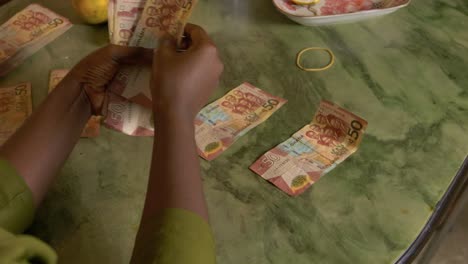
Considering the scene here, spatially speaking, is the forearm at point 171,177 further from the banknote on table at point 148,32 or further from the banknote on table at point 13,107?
the banknote on table at point 13,107

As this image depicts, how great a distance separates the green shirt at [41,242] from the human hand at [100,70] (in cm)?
19

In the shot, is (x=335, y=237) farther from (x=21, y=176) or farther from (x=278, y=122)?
(x=21, y=176)

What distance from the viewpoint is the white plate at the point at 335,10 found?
1.03 metres

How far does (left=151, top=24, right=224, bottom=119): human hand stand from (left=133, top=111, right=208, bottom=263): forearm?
27mm

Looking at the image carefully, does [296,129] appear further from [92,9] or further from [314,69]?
[92,9]

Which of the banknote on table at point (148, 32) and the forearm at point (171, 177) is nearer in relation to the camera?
the forearm at point (171, 177)

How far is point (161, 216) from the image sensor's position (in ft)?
2.00

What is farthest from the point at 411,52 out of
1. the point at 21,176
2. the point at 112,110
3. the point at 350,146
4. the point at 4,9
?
the point at 4,9

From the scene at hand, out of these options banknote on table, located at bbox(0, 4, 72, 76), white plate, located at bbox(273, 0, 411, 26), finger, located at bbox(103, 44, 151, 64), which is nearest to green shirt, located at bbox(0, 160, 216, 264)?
finger, located at bbox(103, 44, 151, 64)

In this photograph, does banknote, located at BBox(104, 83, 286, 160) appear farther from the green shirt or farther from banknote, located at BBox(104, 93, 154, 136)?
the green shirt

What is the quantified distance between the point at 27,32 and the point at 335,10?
662 millimetres

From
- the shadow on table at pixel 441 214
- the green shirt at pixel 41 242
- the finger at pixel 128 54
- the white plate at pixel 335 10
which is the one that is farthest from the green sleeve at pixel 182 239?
the white plate at pixel 335 10

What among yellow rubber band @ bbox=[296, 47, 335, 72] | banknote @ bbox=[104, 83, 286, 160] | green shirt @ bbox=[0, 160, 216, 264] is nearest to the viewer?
green shirt @ bbox=[0, 160, 216, 264]

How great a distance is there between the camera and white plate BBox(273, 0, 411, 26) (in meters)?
1.03
